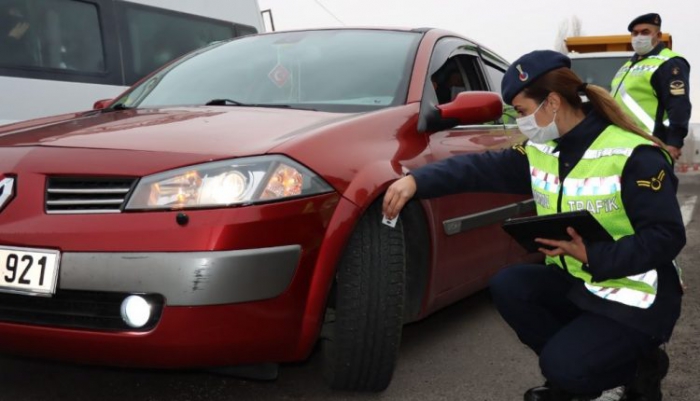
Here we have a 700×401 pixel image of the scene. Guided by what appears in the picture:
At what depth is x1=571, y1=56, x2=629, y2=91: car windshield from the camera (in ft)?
34.6

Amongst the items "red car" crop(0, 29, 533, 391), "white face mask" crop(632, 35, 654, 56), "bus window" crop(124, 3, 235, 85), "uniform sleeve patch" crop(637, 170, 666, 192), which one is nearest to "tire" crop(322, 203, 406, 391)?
"red car" crop(0, 29, 533, 391)

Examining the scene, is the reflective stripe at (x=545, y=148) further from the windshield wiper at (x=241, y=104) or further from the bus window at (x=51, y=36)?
the bus window at (x=51, y=36)

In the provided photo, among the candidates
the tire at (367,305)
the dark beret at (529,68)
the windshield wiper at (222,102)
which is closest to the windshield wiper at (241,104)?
the windshield wiper at (222,102)

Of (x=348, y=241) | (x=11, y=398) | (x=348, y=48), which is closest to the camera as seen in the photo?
(x=348, y=241)

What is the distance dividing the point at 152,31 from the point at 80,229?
545cm

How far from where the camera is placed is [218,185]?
2.45m

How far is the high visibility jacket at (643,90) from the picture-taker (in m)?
5.22

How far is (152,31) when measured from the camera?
24.7 ft

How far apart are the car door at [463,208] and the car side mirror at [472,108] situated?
0.12m

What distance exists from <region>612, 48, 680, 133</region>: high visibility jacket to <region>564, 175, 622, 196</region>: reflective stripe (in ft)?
9.51

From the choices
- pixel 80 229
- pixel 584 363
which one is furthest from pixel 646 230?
pixel 80 229

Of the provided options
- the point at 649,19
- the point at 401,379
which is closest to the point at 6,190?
the point at 401,379

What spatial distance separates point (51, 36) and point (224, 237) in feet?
15.8

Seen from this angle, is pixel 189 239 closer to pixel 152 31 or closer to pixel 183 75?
pixel 183 75
